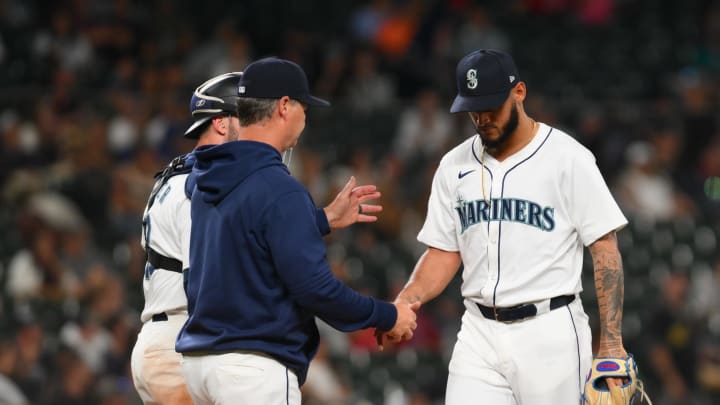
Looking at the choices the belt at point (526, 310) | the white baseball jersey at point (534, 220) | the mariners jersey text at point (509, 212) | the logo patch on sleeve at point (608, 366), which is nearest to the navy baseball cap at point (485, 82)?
the white baseball jersey at point (534, 220)

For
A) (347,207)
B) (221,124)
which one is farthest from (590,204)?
(221,124)

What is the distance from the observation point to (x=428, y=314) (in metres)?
9.83

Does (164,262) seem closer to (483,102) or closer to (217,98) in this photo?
(217,98)

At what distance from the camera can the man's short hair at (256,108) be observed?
4.14 meters

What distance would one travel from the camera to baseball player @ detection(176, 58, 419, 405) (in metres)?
3.94

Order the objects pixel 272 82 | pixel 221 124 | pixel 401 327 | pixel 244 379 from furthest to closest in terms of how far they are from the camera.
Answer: pixel 221 124 → pixel 401 327 → pixel 272 82 → pixel 244 379

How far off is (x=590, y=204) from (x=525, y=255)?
33 centimetres

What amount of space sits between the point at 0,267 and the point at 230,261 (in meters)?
6.13

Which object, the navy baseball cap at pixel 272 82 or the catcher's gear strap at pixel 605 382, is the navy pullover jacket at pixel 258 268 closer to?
the navy baseball cap at pixel 272 82

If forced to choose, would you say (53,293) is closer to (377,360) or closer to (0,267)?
(0,267)

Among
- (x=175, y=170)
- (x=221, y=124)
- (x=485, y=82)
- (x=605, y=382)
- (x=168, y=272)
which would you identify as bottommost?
(x=605, y=382)

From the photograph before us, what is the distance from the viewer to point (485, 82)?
447 cm

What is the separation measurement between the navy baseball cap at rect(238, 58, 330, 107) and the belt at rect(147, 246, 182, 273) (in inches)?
37.5

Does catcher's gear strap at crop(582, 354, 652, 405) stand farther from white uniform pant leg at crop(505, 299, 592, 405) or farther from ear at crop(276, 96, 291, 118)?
ear at crop(276, 96, 291, 118)
